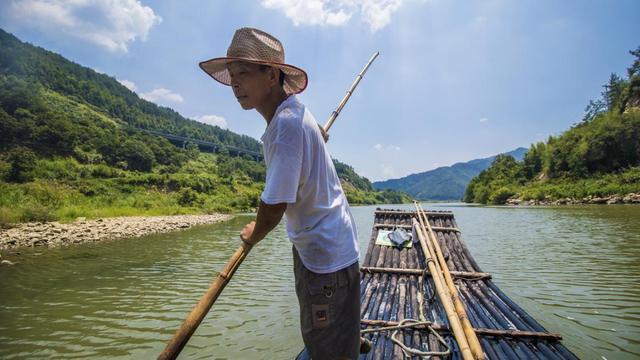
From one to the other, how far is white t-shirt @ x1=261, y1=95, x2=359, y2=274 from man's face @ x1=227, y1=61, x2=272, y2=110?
0.19 meters

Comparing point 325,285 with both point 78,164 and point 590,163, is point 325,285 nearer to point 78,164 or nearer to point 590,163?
point 78,164

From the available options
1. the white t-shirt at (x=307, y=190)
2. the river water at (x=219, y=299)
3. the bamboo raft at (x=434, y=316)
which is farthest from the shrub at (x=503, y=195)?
the white t-shirt at (x=307, y=190)

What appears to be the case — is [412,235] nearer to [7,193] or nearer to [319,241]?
[319,241]

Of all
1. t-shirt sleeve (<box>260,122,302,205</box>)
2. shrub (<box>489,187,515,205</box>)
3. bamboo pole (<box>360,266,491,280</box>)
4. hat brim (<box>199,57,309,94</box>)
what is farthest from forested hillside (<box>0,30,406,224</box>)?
shrub (<box>489,187,515,205</box>)

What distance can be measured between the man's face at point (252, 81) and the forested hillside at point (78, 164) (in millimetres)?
23485

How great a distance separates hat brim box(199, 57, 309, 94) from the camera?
198 centimetres

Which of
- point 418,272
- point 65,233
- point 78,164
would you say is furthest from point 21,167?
point 418,272

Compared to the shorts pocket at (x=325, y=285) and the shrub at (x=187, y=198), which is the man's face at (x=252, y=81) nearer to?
the shorts pocket at (x=325, y=285)

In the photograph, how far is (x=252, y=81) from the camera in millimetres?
2008

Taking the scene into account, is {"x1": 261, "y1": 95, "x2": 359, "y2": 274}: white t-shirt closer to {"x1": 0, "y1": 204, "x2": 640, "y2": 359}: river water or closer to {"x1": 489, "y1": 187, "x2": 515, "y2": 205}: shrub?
{"x1": 0, "y1": 204, "x2": 640, "y2": 359}: river water

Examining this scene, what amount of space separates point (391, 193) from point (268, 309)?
176 meters

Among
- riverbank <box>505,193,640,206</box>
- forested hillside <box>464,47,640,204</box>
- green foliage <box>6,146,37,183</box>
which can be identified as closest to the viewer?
riverbank <box>505,193,640,206</box>

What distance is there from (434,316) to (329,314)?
345 centimetres

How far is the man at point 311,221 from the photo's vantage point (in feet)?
6.32
